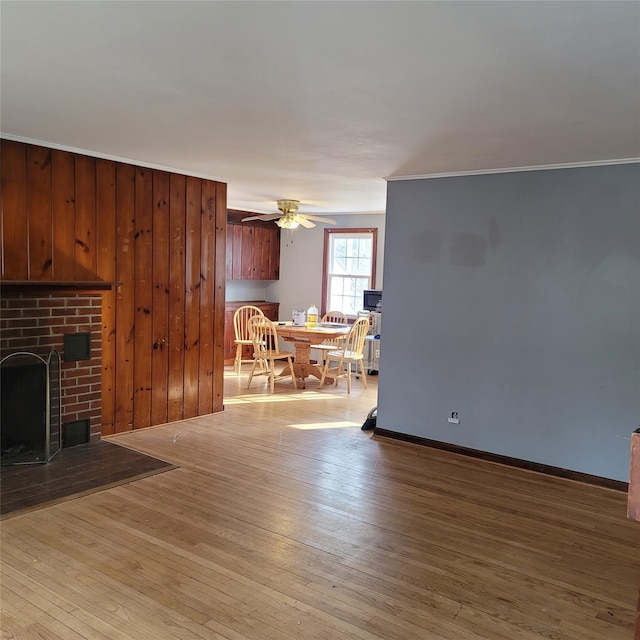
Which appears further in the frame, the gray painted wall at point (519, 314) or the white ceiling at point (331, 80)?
the gray painted wall at point (519, 314)

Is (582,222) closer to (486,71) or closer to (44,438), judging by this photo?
(486,71)

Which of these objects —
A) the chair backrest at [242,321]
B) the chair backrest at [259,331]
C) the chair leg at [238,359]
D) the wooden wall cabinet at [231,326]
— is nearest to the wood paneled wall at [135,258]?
the chair backrest at [259,331]

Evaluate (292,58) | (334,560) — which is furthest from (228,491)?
(292,58)

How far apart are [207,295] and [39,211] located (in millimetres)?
1723

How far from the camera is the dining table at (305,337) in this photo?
6.64 meters

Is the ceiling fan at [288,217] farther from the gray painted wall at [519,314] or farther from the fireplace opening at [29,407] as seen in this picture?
the fireplace opening at [29,407]

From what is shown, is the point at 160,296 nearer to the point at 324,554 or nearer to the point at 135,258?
the point at 135,258

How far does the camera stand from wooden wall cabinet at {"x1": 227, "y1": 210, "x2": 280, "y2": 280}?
819 cm

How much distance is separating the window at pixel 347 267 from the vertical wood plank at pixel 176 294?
3.62 m

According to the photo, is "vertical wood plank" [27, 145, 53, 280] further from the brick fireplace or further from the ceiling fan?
the ceiling fan

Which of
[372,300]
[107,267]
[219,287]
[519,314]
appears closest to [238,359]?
[372,300]

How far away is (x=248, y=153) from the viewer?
4035 mm

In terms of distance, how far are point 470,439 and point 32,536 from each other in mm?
3166

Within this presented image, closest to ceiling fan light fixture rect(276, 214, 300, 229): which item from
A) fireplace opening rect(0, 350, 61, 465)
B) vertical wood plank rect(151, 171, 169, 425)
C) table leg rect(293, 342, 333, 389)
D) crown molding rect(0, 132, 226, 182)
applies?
crown molding rect(0, 132, 226, 182)
